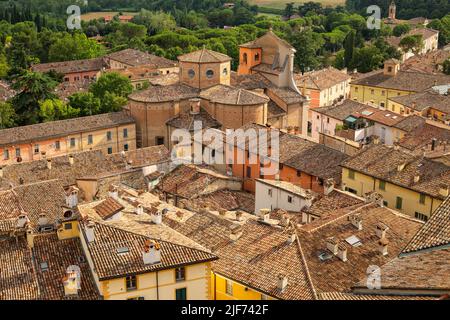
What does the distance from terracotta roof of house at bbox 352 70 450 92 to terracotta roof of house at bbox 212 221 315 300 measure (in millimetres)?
44594

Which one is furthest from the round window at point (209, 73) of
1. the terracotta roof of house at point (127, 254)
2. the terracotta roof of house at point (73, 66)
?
the terracotta roof of house at point (73, 66)

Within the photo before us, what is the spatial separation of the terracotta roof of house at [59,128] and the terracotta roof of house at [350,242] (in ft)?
83.8

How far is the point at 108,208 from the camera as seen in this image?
23047 mm

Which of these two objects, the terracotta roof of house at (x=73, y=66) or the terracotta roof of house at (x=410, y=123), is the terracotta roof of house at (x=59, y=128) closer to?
the terracotta roof of house at (x=410, y=123)

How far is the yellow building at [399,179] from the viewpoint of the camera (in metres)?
30.1

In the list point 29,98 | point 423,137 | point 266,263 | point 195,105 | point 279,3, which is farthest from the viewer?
point 279,3

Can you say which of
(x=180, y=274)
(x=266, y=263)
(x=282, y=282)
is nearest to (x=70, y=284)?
(x=180, y=274)

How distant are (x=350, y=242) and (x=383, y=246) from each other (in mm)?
1248

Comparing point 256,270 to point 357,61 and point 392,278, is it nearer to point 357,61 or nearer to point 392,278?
point 392,278

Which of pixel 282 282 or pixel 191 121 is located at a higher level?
pixel 282 282

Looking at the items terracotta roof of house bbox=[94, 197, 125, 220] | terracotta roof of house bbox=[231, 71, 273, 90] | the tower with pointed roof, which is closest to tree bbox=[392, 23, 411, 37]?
terracotta roof of house bbox=[231, 71, 273, 90]

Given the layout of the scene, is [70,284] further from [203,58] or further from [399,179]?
[203,58]

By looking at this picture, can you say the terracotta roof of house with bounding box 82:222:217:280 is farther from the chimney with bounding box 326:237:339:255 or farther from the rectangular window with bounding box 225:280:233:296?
the chimney with bounding box 326:237:339:255
